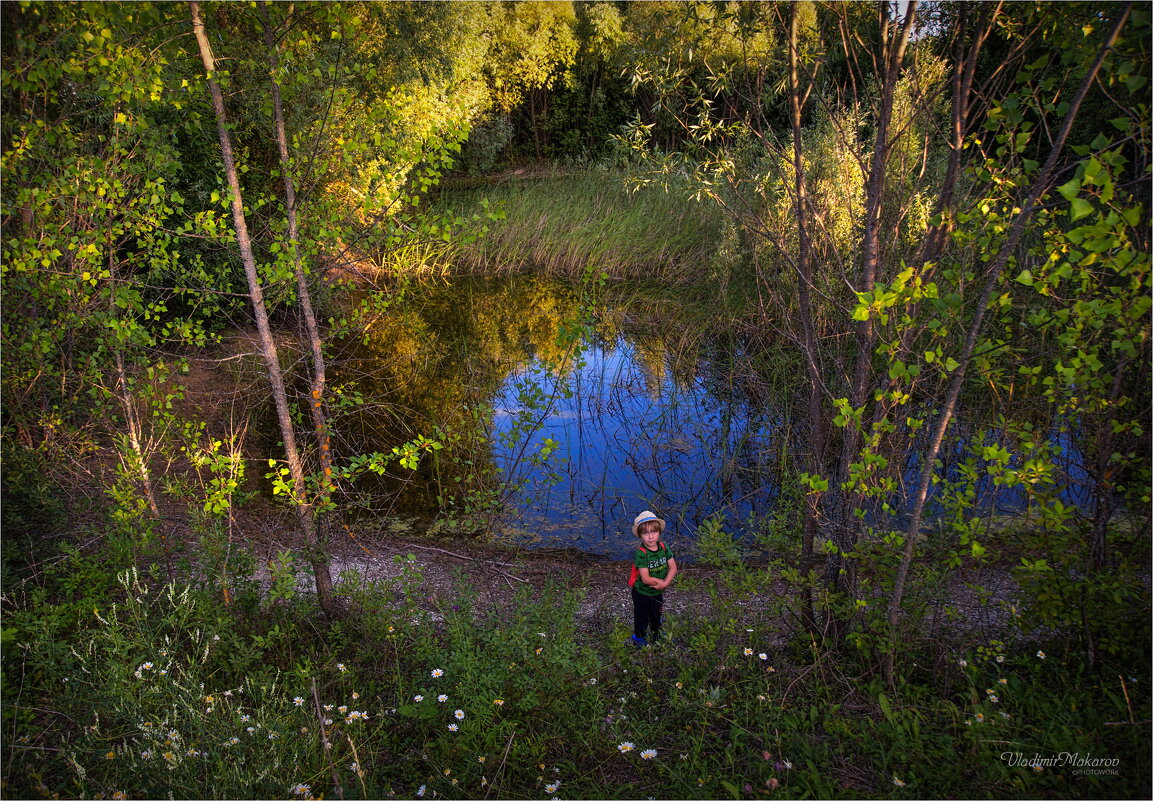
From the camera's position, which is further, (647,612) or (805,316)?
(647,612)

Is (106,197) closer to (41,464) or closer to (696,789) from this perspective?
(41,464)

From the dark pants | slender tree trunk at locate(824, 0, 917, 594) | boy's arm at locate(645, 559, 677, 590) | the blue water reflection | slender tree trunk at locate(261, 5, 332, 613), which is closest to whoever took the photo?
slender tree trunk at locate(824, 0, 917, 594)

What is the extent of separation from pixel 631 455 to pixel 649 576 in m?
3.65

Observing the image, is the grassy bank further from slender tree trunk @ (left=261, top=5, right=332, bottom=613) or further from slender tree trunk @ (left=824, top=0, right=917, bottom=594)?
slender tree trunk @ (left=261, top=5, right=332, bottom=613)

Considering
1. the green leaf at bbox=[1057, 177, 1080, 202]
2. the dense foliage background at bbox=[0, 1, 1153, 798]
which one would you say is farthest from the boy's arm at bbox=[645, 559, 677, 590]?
the green leaf at bbox=[1057, 177, 1080, 202]

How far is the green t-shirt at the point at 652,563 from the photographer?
3.88 metres

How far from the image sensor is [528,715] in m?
3.01

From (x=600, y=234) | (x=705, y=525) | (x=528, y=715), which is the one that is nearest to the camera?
(x=528, y=715)

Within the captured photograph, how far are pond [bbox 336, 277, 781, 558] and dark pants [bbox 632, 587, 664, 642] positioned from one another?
103 cm

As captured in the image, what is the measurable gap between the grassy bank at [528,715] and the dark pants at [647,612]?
30 cm

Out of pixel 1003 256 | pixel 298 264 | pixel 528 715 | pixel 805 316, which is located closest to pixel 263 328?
pixel 298 264

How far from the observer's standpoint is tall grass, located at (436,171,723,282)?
12836 millimetres

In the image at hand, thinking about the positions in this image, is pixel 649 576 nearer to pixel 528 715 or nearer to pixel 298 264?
pixel 528 715

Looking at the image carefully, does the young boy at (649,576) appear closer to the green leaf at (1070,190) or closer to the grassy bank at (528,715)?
the grassy bank at (528,715)
